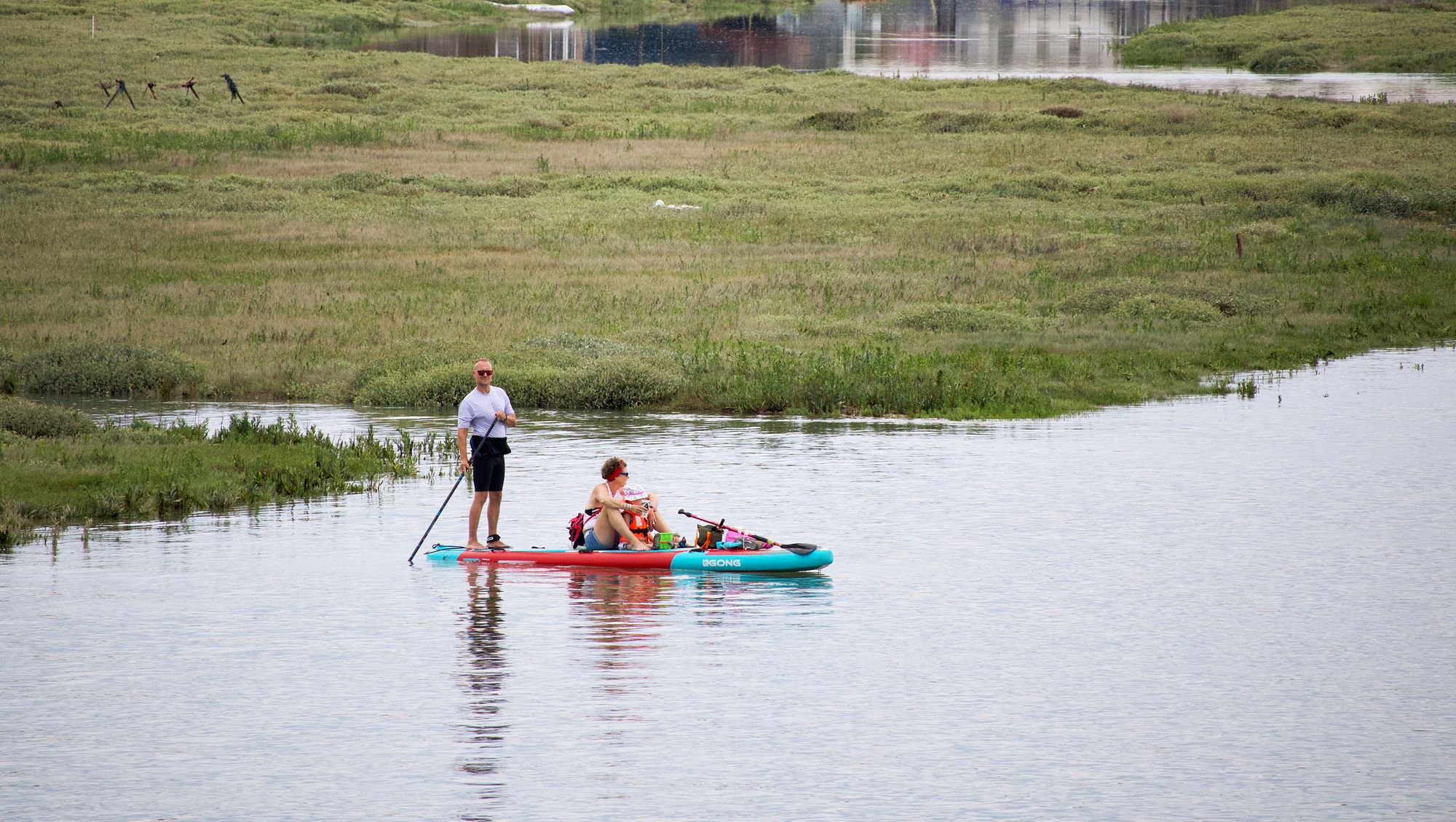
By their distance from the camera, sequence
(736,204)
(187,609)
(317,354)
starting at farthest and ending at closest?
(736,204) < (317,354) < (187,609)

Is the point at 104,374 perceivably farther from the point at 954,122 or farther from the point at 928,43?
the point at 928,43

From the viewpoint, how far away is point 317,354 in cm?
2752

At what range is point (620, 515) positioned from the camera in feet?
52.2

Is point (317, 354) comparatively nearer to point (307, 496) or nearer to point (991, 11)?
point (307, 496)

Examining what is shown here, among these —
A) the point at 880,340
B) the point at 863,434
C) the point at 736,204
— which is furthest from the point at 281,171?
the point at 863,434

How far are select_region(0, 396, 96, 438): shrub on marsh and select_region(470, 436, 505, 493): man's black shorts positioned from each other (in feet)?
25.6

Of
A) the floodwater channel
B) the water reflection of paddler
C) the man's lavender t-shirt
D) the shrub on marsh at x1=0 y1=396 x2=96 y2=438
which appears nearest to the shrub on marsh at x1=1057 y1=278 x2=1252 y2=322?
the man's lavender t-shirt

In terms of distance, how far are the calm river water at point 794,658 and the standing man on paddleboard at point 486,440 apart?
672 mm

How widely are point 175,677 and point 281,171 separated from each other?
40.9 meters

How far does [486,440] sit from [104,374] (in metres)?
12.1

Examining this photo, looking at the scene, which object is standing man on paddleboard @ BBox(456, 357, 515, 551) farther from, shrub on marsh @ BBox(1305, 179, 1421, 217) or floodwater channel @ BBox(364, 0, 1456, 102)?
floodwater channel @ BBox(364, 0, 1456, 102)

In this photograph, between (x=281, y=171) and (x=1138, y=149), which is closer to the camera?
(x=281, y=171)

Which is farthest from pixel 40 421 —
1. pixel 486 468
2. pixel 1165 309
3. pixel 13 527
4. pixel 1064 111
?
pixel 1064 111

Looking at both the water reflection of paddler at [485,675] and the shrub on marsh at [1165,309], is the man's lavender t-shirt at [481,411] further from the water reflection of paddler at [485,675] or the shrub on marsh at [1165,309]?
the shrub on marsh at [1165,309]
